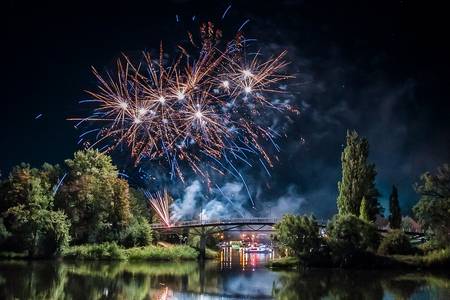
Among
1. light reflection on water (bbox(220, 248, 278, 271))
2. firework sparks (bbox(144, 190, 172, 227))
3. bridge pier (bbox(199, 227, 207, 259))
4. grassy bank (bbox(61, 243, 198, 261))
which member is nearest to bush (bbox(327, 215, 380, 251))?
light reflection on water (bbox(220, 248, 278, 271))

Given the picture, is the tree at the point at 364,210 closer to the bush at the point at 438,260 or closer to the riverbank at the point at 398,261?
the riverbank at the point at 398,261

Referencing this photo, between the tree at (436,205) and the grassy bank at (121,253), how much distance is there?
34.8 meters

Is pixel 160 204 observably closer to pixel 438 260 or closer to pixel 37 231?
pixel 37 231

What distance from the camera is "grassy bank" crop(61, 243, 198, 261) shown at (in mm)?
67688

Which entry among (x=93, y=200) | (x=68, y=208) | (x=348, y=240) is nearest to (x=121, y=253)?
(x=93, y=200)

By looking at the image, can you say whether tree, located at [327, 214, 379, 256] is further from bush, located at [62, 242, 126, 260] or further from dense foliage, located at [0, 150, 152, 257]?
dense foliage, located at [0, 150, 152, 257]

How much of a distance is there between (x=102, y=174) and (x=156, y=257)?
44.6ft

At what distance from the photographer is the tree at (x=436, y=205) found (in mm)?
54531

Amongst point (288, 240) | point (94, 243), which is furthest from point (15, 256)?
point (288, 240)

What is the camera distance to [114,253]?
226 feet

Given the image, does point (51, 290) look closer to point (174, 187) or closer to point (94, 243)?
point (94, 243)

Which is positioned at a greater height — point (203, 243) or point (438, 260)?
point (203, 243)

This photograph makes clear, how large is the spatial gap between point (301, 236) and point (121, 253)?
80.4 feet

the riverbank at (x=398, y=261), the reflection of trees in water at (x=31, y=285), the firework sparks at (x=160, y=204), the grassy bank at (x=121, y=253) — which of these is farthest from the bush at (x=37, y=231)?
the riverbank at (x=398, y=261)
